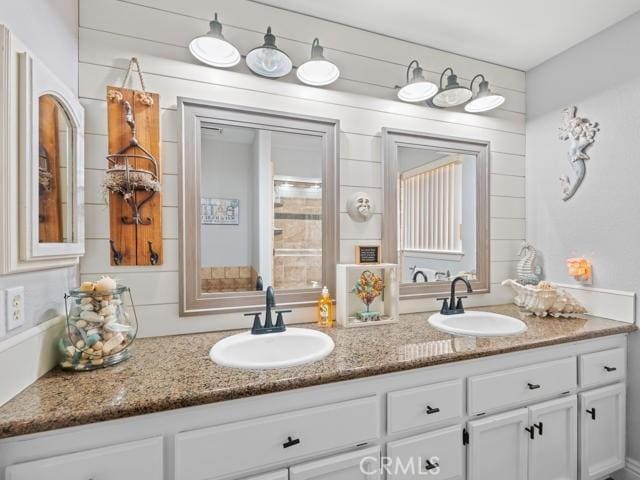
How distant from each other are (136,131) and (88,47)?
406 mm

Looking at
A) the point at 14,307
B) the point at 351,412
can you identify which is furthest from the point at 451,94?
the point at 14,307

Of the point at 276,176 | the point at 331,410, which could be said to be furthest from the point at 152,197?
the point at 331,410

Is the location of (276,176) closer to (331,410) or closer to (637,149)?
(331,410)

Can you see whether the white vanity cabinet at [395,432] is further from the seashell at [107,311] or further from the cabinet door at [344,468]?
the seashell at [107,311]

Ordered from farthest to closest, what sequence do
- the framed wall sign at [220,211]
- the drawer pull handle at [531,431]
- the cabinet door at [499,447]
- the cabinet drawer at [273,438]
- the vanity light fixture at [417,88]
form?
the vanity light fixture at [417,88], the framed wall sign at [220,211], the drawer pull handle at [531,431], the cabinet door at [499,447], the cabinet drawer at [273,438]

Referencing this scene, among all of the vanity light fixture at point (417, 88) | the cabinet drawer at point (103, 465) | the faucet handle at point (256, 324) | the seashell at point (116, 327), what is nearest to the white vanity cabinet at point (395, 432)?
the cabinet drawer at point (103, 465)

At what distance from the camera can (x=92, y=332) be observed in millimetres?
1169

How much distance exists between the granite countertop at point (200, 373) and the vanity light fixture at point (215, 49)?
1321 millimetres

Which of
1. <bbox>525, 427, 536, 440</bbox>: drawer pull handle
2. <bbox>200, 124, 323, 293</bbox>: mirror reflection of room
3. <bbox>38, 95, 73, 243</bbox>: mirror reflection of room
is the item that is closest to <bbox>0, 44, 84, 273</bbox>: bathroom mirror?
<bbox>38, 95, 73, 243</bbox>: mirror reflection of room

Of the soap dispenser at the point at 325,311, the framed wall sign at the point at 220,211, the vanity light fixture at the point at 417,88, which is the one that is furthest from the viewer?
the vanity light fixture at the point at 417,88

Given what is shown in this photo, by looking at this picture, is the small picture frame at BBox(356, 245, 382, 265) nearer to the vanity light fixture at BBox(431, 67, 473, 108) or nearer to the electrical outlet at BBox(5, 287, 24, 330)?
the vanity light fixture at BBox(431, 67, 473, 108)

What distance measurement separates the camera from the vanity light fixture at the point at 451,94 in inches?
75.1

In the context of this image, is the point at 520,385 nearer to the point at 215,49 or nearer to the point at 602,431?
the point at 602,431

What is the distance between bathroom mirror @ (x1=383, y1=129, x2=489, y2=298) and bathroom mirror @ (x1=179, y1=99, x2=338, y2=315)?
1.32ft
